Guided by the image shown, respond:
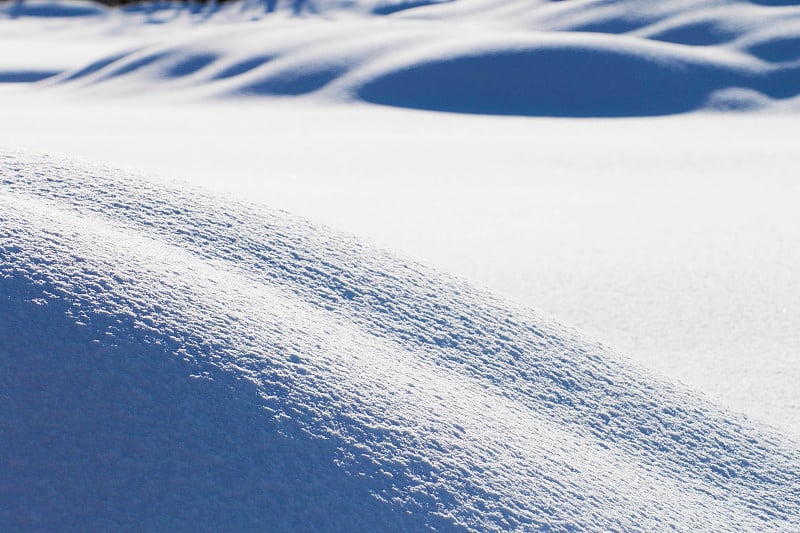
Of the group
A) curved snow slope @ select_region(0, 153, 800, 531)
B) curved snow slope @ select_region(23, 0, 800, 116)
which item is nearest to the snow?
curved snow slope @ select_region(0, 153, 800, 531)

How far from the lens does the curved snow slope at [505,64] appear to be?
9.55m

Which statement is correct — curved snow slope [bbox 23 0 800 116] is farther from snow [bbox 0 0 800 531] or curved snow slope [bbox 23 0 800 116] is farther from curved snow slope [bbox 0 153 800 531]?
curved snow slope [bbox 0 153 800 531]

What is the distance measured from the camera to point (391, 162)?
6223 millimetres

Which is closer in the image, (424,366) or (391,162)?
(424,366)

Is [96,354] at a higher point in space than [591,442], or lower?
higher

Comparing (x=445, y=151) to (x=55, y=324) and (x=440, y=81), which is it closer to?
(x=440, y=81)

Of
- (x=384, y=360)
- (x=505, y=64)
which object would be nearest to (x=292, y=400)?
(x=384, y=360)

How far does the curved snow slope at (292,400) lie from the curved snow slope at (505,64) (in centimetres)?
752

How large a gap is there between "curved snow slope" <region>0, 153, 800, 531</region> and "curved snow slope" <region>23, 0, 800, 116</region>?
7.52m

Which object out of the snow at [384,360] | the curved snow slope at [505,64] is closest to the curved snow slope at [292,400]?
the snow at [384,360]

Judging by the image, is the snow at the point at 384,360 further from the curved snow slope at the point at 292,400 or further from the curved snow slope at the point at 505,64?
the curved snow slope at the point at 505,64

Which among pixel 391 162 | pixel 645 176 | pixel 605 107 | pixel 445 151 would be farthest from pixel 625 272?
pixel 605 107

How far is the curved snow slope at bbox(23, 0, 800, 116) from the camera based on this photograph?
31.3 feet

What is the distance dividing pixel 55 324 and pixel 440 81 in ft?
27.9
